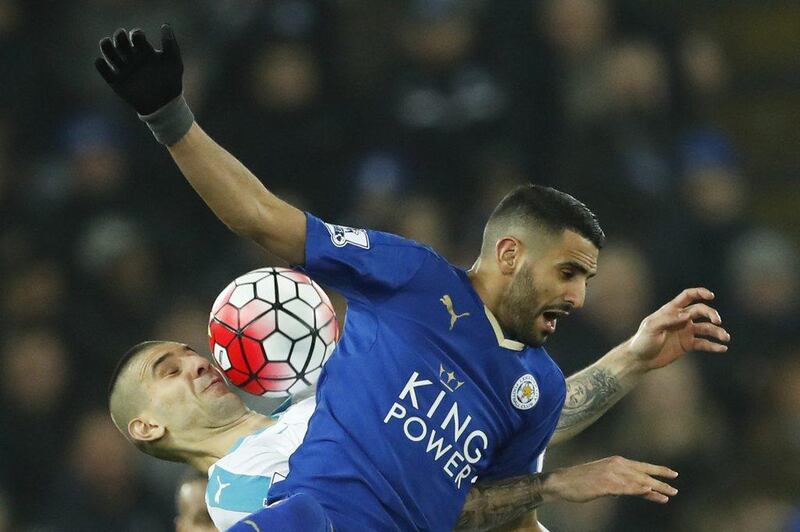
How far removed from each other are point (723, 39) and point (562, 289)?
14.0 ft

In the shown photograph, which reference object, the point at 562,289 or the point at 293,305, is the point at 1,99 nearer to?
the point at 293,305

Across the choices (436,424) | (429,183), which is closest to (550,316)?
(436,424)

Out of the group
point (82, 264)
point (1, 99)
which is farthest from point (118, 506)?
point (1, 99)

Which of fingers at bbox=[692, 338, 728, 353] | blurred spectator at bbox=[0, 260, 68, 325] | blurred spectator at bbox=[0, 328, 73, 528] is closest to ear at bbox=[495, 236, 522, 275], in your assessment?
fingers at bbox=[692, 338, 728, 353]

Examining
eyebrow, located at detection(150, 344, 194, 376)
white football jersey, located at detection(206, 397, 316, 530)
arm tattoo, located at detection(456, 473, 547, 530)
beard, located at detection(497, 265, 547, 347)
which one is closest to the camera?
beard, located at detection(497, 265, 547, 347)

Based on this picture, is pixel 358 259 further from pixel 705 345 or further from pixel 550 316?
pixel 705 345

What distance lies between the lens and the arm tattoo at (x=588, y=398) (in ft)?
14.1

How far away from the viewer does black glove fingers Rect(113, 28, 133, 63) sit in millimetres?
3256

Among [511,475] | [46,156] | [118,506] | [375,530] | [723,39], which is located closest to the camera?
[375,530]

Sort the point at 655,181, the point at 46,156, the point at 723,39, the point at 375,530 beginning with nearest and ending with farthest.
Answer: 1. the point at 375,530
2. the point at 655,181
3. the point at 46,156
4. the point at 723,39

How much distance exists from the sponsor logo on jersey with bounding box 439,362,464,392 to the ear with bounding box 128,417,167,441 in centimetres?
103

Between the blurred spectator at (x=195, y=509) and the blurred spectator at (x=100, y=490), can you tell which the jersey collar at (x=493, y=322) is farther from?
the blurred spectator at (x=100, y=490)

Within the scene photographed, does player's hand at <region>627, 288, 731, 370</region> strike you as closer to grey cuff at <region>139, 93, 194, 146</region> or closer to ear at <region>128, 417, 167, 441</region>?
ear at <region>128, 417, 167, 441</region>

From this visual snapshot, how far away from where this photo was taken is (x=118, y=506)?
6.01 m
